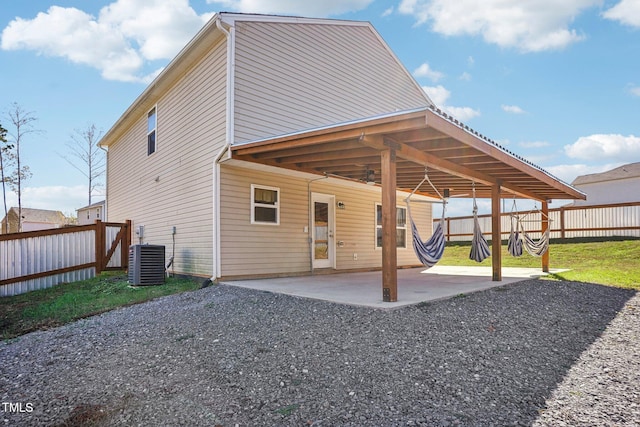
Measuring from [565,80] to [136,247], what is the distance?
11.9m

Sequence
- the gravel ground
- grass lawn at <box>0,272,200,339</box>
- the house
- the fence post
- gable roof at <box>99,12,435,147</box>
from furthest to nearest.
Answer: the fence post
gable roof at <box>99,12,435,147</box>
the house
grass lawn at <box>0,272,200,339</box>
the gravel ground

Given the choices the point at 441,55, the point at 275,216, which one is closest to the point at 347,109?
the point at 441,55

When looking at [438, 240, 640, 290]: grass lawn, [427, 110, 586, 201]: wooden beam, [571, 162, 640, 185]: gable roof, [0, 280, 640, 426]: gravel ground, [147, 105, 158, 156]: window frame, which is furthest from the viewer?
[571, 162, 640, 185]: gable roof

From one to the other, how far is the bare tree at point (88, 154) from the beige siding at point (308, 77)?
18.3 m

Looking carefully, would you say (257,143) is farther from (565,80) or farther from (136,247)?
(565,80)

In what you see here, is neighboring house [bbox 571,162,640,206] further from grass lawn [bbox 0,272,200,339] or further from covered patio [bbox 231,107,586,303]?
grass lawn [bbox 0,272,200,339]

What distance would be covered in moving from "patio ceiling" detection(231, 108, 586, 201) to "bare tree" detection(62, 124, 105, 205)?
19647 mm

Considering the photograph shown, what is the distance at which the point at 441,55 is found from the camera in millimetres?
9930

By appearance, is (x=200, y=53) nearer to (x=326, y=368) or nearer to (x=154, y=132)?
(x=154, y=132)

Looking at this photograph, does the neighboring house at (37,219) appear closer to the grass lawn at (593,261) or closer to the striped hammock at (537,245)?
the grass lawn at (593,261)

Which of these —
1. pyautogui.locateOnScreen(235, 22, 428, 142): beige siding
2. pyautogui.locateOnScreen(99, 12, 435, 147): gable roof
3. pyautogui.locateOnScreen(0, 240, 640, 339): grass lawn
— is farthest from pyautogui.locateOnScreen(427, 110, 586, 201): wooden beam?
pyautogui.locateOnScreen(99, 12, 435, 147): gable roof

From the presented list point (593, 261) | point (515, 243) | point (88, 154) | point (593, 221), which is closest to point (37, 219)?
point (88, 154)

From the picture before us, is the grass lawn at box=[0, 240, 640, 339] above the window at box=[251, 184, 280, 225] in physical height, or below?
below

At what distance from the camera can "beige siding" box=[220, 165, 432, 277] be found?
24.6 feet
